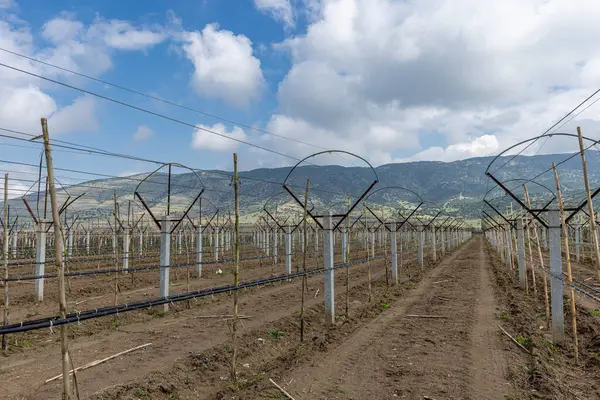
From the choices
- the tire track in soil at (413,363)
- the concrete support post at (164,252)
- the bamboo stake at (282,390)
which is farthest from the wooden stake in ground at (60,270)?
the concrete support post at (164,252)

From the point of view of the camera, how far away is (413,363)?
289 inches

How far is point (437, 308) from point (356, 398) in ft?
26.1

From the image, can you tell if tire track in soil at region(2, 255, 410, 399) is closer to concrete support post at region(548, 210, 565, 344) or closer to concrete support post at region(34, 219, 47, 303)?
concrete support post at region(34, 219, 47, 303)

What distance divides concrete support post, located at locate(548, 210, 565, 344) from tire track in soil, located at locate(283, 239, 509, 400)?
1371 millimetres

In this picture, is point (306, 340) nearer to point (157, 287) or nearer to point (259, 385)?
point (259, 385)

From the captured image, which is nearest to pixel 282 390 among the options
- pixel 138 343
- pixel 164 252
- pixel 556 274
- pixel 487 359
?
pixel 487 359

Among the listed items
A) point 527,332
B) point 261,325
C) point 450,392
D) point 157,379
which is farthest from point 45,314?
point 527,332

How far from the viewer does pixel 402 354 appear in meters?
7.93

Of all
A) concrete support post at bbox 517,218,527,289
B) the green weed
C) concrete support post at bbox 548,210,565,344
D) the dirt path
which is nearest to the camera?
the dirt path

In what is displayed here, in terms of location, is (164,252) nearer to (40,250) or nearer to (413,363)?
(40,250)

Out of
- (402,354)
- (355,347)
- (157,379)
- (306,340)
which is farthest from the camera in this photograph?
(306,340)

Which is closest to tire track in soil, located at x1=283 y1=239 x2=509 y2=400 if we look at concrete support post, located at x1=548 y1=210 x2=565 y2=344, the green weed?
concrete support post, located at x1=548 y1=210 x2=565 y2=344

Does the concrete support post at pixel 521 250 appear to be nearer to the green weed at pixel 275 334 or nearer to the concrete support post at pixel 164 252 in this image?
the green weed at pixel 275 334

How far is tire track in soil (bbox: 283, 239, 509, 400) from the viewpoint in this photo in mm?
6102
